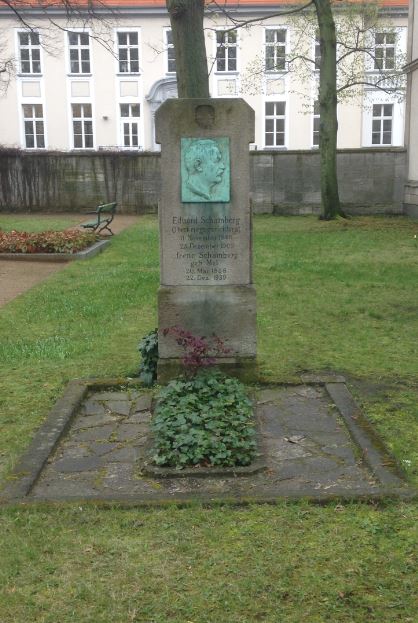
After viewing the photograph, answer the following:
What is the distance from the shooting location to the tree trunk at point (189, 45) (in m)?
9.87

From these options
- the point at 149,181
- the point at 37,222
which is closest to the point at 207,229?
the point at 37,222

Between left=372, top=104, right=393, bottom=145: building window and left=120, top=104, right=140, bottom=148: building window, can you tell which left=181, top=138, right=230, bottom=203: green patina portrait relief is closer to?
left=120, top=104, right=140, bottom=148: building window

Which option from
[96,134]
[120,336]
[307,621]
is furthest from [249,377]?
[96,134]

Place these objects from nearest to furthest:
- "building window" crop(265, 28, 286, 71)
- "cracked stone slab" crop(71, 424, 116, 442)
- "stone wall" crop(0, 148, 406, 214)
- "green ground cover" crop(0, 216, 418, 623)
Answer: "green ground cover" crop(0, 216, 418, 623), "cracked stone slab" crop(71, 424, 116, 442), "stone wall" crop(0, 148, 406, 214), "building window" crop(265, 28, 286, 71)

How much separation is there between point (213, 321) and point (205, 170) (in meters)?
1.22

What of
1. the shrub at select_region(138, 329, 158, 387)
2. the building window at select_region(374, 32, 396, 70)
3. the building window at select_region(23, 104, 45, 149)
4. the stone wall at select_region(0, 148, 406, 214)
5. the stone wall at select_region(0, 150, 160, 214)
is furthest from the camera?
the building window at select_region(23, 104, 45, 149)

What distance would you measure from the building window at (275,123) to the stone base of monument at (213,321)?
3577 centimetres

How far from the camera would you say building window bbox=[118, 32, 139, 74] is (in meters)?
40.3

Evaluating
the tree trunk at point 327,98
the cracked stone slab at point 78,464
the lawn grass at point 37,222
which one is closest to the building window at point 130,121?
the lawn grass at point 37,222

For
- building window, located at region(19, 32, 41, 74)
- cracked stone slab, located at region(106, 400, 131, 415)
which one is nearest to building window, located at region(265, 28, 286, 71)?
building window, located at region(19, 32, 41, 74)

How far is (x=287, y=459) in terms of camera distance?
4.53m

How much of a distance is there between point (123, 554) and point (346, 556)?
41.2 inches

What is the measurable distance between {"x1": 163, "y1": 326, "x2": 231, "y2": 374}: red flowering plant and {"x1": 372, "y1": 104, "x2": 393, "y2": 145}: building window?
121 ft

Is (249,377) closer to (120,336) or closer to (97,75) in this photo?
(120,336)
